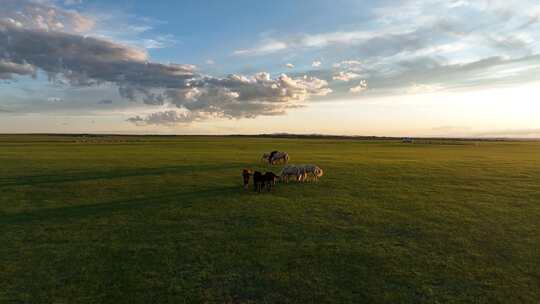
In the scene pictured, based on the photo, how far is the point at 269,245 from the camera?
1073 cm

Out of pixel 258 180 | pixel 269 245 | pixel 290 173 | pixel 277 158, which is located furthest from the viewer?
pixel 277 158

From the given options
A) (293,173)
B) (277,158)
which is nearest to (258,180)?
(293,173)

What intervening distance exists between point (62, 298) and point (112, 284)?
1.07 m

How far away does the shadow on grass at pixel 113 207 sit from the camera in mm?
13850

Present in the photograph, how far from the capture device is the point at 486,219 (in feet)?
44.7

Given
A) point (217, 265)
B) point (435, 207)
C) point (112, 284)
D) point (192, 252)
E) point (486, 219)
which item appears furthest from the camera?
point (435, 207)

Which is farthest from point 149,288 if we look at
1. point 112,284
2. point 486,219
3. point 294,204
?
point 486,219

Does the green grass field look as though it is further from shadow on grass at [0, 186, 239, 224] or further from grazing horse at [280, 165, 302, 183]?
grazing horse at [280, 165, 302, 183]

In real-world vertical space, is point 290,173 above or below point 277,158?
below

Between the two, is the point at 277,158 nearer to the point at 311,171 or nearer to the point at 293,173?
the point at 311,171

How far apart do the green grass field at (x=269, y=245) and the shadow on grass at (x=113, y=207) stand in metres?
0.09

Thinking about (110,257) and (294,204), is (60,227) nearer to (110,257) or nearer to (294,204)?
(110,257)

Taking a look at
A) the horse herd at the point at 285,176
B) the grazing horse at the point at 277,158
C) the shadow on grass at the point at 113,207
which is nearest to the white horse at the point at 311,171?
the horse herd at the point at 285,176

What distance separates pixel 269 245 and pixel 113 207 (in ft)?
29.1
